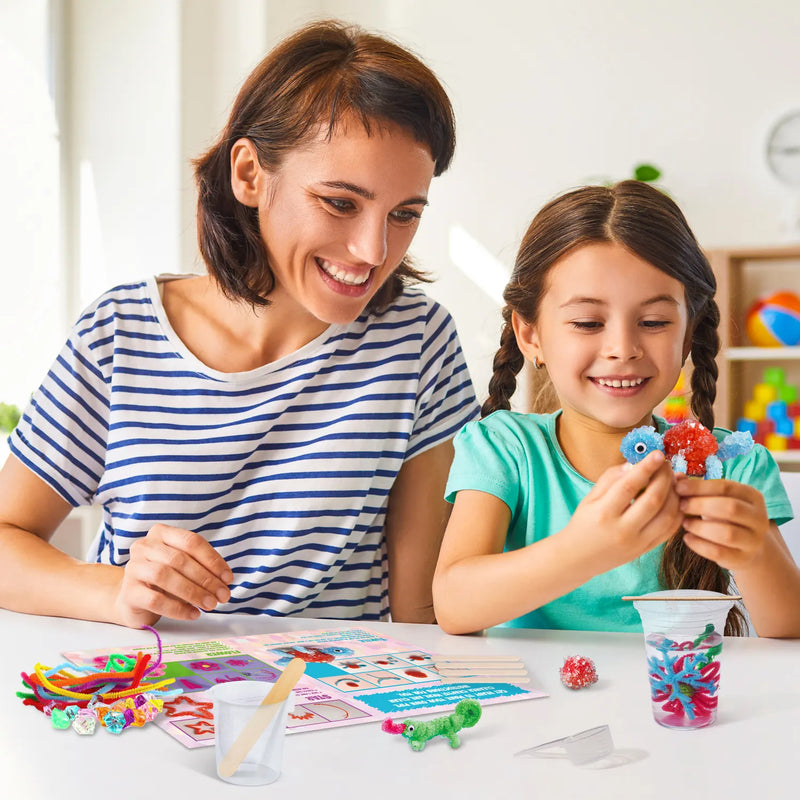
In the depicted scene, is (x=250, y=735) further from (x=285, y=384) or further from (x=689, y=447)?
(x=285, y=384)

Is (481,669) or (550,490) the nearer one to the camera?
(481,669)

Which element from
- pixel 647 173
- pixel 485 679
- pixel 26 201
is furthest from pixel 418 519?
pixel 647 173

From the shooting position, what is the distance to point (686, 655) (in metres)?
0.77

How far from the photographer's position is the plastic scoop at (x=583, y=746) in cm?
69

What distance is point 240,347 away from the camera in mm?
1378

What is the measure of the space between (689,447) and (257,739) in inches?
19.8

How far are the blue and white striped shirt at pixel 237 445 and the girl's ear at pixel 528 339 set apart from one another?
153 millimetres

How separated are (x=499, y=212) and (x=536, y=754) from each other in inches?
168

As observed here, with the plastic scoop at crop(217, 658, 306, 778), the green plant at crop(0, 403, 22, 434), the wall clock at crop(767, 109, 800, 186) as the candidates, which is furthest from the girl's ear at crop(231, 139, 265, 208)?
the wall clock at crop(767, 109, 800, 186)

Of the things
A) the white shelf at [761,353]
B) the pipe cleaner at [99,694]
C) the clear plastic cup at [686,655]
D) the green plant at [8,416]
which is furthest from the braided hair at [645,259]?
the white shelf at [761,353]

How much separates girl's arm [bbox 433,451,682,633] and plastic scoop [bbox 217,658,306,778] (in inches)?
14.5

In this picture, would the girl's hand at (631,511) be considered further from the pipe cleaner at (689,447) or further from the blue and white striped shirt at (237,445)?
the blue and white striped shirt at (237,445)

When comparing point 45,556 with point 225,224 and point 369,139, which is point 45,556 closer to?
point 225,224

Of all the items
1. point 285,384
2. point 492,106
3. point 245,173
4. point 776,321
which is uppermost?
point 492,106
